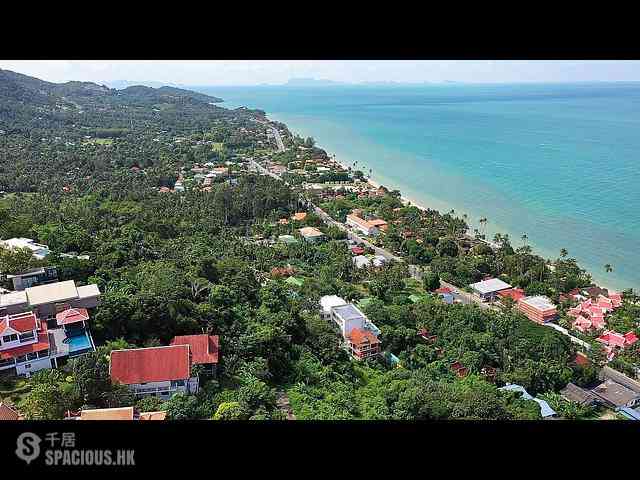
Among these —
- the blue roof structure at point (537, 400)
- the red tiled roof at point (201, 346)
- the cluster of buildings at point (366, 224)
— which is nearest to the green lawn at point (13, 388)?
the red tiled roof at point (201, 346)

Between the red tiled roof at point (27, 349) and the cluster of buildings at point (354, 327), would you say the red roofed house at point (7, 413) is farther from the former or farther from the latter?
the cluster of buildings at point (354, 327)

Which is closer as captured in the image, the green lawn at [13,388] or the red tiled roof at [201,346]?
the green lawn at [13,388]

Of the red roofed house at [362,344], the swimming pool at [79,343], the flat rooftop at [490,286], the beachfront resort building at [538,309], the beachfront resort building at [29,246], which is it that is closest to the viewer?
the swimming pool at [79,343]

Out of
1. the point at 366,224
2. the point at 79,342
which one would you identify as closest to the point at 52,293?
the point at 79,342
